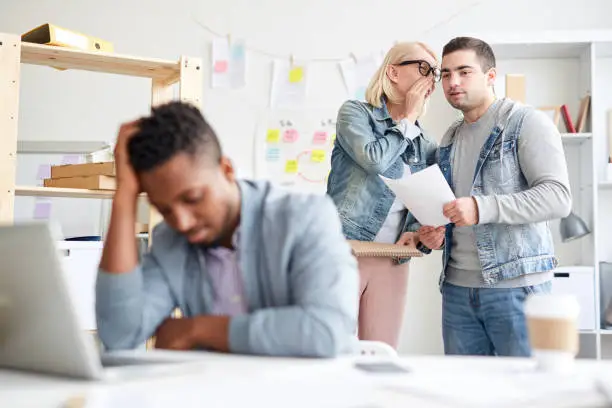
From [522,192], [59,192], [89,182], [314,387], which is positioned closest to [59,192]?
[59,192]

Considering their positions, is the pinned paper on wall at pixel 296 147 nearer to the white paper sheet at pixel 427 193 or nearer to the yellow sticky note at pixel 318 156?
the yellow sticky note at pixel 318 156

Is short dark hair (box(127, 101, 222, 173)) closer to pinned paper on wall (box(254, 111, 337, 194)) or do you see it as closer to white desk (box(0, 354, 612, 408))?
white desk (box(0, 354, 612, 408))

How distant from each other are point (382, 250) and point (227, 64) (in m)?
2.32

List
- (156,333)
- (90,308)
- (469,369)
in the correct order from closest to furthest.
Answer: (469,369), (156,333), (90,308)

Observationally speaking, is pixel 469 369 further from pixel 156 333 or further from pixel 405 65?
pixel 405 65

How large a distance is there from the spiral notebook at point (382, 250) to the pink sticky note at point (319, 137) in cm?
197

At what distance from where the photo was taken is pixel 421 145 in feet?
7.82

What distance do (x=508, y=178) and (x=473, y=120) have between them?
23 centimetres

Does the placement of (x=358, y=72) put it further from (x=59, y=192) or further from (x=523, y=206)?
(x=523, y=206)

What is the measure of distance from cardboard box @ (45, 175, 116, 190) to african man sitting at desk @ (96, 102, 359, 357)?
4.46 feet

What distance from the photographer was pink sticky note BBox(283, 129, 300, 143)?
13.6 ft

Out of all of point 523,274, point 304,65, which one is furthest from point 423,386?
point 304,65

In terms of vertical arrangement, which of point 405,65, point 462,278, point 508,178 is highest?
point 405,65

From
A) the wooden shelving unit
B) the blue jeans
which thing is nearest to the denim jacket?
the blue jeans
